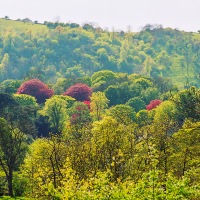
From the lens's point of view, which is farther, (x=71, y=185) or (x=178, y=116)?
(x=178, y=116)

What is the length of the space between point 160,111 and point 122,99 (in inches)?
1491

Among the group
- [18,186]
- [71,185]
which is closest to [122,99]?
[18,186]

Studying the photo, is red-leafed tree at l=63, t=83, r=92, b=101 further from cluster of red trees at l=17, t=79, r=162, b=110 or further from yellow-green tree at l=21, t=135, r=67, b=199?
yellow-green tree at l=21, t=135, r=67, b=199

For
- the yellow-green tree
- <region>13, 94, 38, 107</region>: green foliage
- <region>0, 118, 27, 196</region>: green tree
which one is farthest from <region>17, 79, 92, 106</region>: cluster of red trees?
the yellow-green tree

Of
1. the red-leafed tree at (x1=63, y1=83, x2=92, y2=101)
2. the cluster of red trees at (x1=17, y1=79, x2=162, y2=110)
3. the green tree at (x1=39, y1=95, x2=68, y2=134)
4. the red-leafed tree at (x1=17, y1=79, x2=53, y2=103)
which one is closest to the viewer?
the green tree at (x1=39, y1=95, x2=68, y2=134)

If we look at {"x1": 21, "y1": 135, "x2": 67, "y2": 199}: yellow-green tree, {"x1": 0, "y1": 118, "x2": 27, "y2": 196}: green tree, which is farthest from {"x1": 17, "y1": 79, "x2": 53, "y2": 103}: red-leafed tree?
{"x1": 21, "y1": 135, "x2": 67, "y2": 199}: yellow-green tree

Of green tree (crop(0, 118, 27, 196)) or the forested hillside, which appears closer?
the forested hillside

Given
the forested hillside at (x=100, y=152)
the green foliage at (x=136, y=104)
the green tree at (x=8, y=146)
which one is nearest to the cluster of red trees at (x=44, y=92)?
the forested hillside at (x=100, y=152)

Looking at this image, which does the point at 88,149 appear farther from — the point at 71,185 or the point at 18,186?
the point at 18,186

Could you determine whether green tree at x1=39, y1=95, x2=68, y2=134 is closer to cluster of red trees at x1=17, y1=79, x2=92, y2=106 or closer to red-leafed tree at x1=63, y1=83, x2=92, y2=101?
red-leafed tree at x1=63, y1=83, x2=92, y2=101

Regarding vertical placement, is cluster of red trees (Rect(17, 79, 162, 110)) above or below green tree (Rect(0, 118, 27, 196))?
below

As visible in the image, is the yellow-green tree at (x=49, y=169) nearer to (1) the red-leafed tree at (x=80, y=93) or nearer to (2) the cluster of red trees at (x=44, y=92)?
(1) the red-leafed tree at (x=80, y=93)

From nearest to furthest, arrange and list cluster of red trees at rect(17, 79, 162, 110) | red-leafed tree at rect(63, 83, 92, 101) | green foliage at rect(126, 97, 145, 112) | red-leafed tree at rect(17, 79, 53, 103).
→ 1. green foliage at rect(126, 97, 145, 112)
2. red-leafed tree at rect(63, 83, 92, 101)
3. cluster of red trees at rect(17, 79, 162, 110)
4. red-leafed tree at rect(17, 79, 53, 103)

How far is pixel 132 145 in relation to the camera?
40.0 metres
